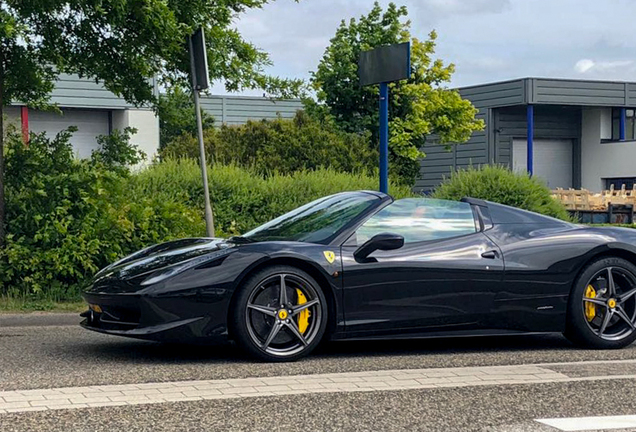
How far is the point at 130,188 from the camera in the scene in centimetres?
1217

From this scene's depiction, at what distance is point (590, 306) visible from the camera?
7391 millimetres

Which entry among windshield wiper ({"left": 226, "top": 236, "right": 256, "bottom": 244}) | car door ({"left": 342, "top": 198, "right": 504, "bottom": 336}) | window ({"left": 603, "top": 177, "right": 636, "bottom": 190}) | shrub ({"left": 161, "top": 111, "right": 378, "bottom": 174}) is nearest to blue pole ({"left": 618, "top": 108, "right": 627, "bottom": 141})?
window ({"left": 603, "top": 177, "right": 636, "bottom": 190})

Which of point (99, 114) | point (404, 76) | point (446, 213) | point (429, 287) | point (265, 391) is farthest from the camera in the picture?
point (99, 114)

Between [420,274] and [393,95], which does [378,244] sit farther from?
[393,95]

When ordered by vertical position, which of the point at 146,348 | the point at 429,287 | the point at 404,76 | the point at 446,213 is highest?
the point at 404,76

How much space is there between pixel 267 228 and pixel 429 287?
55.5 inches

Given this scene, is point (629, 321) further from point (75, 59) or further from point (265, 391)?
point (75, 59)

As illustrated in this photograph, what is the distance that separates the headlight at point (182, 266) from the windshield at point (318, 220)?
0.53m

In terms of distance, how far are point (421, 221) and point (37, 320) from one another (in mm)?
3773

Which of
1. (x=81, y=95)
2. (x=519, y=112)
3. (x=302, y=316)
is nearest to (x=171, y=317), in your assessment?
(x=302, y=316)

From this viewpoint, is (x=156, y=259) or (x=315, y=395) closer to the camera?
(x=315, y=395)

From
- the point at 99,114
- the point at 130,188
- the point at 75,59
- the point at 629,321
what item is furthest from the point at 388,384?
the point at 99,114

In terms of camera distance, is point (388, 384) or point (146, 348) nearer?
point (388, 384)

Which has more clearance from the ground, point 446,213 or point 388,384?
point 446,213
